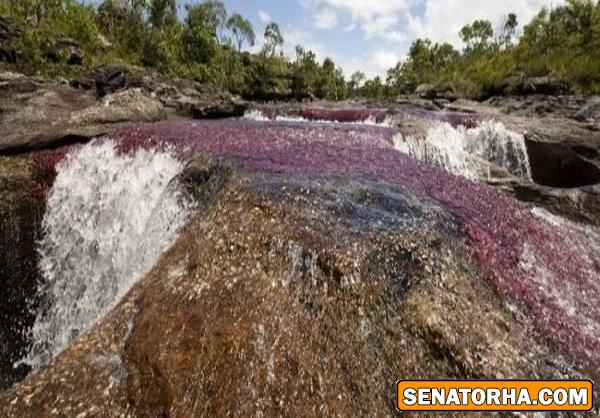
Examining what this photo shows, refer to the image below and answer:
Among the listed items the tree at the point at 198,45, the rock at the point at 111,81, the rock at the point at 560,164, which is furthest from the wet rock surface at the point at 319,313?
the tree at the point at 198,45

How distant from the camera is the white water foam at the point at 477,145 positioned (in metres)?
18.0

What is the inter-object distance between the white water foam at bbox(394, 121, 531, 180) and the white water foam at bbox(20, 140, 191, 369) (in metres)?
9.48

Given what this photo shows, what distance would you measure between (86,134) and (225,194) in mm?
9043

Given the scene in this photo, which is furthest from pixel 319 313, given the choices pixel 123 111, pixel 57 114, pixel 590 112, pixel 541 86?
pixel 541 86

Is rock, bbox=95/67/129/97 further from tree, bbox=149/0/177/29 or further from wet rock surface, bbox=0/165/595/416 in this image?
tree, bbox=149/0/177/29

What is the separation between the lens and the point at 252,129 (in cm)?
1534

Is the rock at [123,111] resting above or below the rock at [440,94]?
above

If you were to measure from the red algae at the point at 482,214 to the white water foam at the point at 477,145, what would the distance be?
288 centimetres

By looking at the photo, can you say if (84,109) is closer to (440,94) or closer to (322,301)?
(322,301)

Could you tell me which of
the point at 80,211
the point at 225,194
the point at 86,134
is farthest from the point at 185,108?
the point at 225,194

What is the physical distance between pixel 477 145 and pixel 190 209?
17.4m

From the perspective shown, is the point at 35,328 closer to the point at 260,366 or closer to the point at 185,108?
the point at 260,366

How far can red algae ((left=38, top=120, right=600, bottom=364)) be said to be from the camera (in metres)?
8.12

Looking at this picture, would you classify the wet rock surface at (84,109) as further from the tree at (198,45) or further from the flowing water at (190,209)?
the tree at (198,45)
